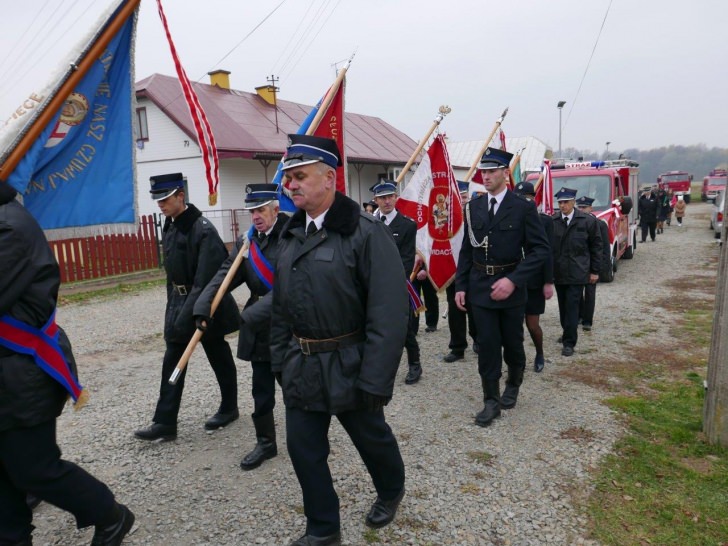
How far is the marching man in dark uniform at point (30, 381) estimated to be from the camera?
7.69ft

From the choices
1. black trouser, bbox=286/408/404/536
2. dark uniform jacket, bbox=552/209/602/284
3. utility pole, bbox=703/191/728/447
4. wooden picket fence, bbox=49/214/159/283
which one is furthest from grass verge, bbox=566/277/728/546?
wooden picket fence, bbox=49/214/159/283

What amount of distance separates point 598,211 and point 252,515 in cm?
1051

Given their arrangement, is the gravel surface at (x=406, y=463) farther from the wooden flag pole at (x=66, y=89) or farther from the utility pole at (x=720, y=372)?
the wooden flag pole at (x=66, y=89)

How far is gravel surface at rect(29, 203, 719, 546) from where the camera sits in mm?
3164

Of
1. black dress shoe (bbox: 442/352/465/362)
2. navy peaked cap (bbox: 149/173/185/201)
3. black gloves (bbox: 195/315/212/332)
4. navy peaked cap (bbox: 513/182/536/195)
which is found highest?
navy peaked cap (bbox: 149/173/185/201)

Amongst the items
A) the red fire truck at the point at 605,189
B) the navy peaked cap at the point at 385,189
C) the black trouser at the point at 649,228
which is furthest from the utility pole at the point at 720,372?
the black trouser at the point at 649,228

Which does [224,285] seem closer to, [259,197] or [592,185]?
[259,197]

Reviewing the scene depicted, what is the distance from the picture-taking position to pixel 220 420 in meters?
4.63

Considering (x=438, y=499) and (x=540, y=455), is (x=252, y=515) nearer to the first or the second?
(x=438, y=499)

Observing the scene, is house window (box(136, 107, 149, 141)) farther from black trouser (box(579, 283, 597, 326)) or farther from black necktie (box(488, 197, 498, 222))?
black necktie (box(488, 197, 498, 222))

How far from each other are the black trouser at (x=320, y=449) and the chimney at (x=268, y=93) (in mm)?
24534

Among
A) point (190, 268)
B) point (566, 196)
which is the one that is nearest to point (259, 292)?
point (190, 268)

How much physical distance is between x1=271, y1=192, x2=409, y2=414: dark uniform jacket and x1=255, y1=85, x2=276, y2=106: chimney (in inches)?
958

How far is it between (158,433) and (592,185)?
10.9 m
